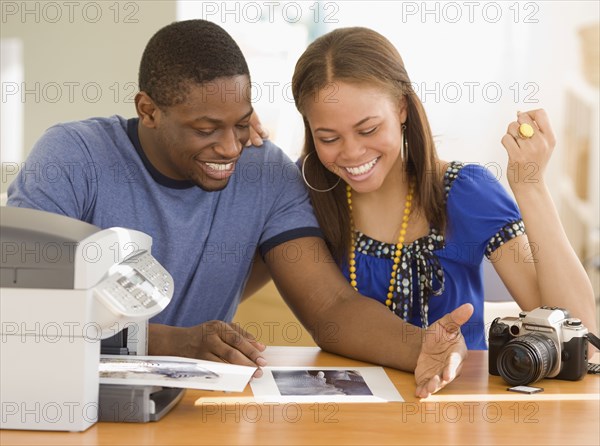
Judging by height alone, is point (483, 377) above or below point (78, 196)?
below

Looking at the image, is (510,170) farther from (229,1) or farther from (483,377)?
(229,1)

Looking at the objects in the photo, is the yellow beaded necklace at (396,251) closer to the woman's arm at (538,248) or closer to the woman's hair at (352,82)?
the woman's hair at (352,82)

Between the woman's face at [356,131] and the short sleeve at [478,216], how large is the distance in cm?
19

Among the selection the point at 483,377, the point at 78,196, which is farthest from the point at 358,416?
the point at 78,196

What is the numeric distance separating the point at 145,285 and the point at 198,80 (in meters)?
0.65

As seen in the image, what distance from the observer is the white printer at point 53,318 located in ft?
4.20

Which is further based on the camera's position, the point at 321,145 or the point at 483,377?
the point at 321,145

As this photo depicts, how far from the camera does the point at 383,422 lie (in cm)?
140

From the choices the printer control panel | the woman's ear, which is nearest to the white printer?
the printer control panel

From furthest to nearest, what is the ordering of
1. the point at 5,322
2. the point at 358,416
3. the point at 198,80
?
the point at 198,80, the point at 358,416, the point at 5,322

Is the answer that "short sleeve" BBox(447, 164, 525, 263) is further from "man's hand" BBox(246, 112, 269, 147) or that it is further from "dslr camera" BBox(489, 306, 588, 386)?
"man's hand" BBox(246, 112, 269, 147)

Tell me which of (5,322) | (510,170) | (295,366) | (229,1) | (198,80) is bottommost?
(295,366)

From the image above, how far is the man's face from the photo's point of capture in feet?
6.21

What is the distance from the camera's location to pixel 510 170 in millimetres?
2051
